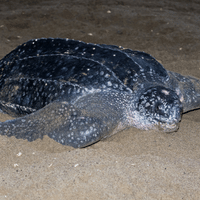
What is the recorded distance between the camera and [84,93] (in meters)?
2.16

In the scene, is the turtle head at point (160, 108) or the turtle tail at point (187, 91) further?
the turtle tail at point (187, 91)

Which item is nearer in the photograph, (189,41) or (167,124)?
(167,124)

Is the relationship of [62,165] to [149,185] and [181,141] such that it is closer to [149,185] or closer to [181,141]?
[149,185]

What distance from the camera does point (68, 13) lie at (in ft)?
16.6

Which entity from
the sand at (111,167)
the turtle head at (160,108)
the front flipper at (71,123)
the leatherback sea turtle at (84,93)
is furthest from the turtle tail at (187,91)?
the front flipper at (71,123)

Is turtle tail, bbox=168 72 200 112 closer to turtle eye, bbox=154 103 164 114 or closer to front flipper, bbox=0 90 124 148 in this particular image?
turtle eye, bbox=154 103 164 114

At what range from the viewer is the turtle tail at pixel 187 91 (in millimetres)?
2449

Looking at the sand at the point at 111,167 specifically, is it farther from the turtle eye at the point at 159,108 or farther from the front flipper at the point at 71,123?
the turtle eye at the point at 159,108

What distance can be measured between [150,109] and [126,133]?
29 cm

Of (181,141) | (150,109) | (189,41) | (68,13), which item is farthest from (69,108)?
(68,13)

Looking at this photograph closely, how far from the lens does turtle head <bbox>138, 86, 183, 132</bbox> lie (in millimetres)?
2078

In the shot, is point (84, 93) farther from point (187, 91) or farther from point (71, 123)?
point (187, 91)

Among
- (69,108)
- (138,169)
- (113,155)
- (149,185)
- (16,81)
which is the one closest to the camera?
(149,185)

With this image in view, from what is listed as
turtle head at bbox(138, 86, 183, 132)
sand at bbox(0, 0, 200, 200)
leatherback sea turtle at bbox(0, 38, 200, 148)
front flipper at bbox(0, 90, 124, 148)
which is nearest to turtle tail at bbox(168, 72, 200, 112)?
leatherback sea turtle at bbox(0, 38, 200, 148)
